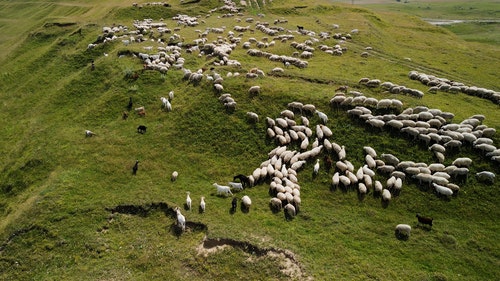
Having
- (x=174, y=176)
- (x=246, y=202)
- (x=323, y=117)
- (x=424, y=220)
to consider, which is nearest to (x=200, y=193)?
(x=174, y=176)

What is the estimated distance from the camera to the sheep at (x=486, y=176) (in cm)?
1855

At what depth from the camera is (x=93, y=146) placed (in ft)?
79.5

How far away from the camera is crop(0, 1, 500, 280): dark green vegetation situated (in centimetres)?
1591

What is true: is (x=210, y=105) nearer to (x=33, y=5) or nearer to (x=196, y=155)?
(x=196, y=155)

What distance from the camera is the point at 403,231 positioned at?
16797mm

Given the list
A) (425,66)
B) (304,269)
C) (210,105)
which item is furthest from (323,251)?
(425,66)

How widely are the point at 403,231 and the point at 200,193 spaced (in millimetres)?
11844

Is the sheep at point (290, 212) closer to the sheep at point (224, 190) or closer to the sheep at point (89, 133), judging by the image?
the sheep at point (224, 190)

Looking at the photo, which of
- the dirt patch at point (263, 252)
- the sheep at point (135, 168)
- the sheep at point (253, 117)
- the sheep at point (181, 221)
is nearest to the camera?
the dirt patch at point (263, 252)

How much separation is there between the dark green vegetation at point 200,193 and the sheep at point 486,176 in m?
0.40

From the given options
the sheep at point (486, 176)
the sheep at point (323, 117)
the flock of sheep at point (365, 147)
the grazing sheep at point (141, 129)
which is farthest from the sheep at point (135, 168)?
the sheep at point (486, 176)

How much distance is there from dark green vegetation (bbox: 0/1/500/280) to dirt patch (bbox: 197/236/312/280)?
0.10 meters

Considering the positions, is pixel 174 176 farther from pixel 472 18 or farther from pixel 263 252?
pixel 472 18

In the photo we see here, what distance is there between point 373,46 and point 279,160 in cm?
2962
